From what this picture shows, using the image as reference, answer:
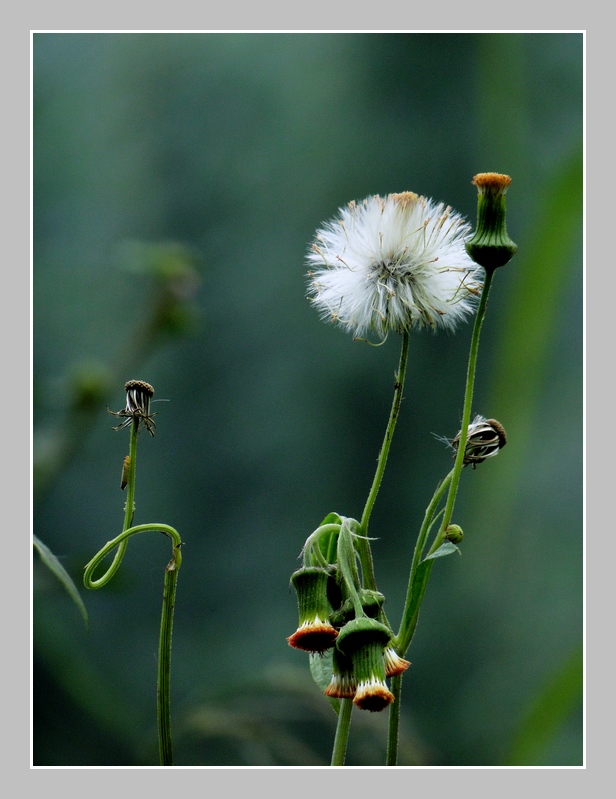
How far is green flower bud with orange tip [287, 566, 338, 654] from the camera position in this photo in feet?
1.54

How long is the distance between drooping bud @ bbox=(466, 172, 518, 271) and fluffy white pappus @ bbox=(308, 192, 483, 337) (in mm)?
70

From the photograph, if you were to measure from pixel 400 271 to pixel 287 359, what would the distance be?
1459mm

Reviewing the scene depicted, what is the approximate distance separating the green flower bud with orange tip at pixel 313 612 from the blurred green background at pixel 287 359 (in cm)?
124

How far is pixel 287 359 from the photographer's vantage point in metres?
2.05

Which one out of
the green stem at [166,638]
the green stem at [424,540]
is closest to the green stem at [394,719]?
the green stem at [424,540]

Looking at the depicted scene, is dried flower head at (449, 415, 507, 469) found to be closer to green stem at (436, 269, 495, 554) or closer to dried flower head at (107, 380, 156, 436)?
green stem at (436, 269, 495, 554)

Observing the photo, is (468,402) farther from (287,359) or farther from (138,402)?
(287,359)

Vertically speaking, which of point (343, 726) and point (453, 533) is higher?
point (453, 533)

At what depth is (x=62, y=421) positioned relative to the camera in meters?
1.11

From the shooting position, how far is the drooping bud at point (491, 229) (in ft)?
1.63

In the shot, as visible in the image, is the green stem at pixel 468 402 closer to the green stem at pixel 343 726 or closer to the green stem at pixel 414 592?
the green stem at pixel 414 592

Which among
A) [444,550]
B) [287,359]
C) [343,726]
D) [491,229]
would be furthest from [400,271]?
[287,359]

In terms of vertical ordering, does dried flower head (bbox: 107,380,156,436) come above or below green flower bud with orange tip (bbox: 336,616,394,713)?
above

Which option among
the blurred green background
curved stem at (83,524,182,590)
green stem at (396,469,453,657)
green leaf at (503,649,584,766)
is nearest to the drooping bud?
green stem at (396,469,453,657)
